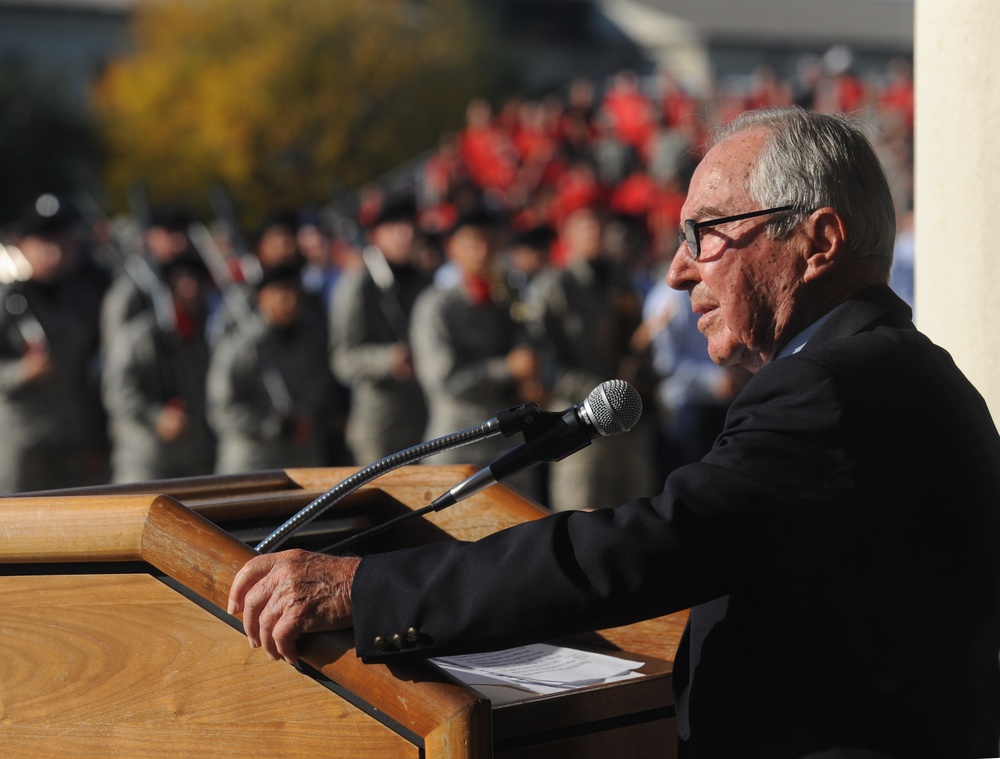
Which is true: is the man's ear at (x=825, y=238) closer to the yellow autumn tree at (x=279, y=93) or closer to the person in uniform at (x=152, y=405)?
the person in uniform at (x=152, y=405)

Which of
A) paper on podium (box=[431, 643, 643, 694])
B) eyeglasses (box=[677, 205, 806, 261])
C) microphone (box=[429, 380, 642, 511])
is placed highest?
eyeglasses (box=[677, 205, 806, 261])

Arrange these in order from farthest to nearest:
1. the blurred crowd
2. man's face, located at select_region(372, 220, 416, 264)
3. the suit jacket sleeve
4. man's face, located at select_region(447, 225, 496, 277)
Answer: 1. man's face, located at select_region(372, 220, 416, 264)
2. man's face, located at select_region(447, 225, 496, 277)
3. the blurred crowd
4. the suit jacket sleeve

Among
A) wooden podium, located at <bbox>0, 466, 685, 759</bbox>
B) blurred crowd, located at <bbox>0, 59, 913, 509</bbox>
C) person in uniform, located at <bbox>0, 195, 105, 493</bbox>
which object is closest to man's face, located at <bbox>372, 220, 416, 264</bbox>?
blurred crowd, located at <bbox>0, 59, 913, 509</bbox>

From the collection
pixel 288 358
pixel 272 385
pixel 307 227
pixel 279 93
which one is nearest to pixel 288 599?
pixel 272 385

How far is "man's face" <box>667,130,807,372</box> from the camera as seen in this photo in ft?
6.05

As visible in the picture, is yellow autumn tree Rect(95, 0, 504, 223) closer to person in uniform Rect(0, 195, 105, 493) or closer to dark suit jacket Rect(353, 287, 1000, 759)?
person in uniform Rect(0, 195, 105, 493)

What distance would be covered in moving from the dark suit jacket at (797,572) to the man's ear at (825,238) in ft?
0.53

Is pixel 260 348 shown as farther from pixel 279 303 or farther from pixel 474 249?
pixel 474 249

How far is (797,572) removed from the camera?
63.3 inches

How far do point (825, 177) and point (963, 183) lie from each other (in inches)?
38.7

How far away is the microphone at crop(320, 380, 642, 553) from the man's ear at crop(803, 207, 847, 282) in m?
0.31

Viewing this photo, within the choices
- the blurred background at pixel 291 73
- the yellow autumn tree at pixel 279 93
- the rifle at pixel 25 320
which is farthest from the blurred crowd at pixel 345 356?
the yellow autumn tree at pixel 279 93

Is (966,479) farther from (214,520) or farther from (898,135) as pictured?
(898,135)

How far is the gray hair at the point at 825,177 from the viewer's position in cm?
180
